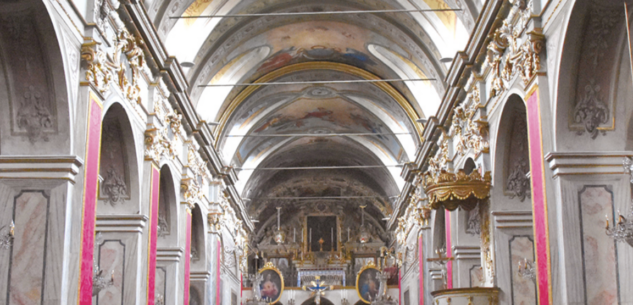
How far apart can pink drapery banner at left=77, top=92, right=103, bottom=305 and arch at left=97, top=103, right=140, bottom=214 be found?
101 inches

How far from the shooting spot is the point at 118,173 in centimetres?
1318

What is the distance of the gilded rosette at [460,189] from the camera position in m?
13.3

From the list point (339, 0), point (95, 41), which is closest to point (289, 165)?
point (339, 0)

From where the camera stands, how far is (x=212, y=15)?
17.4 meters

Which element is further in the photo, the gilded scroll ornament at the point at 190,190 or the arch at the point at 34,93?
the gilded scroll ornament at the point at 190,190

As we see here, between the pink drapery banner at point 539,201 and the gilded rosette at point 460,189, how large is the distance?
2829mm

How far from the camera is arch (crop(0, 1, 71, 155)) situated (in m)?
9.39

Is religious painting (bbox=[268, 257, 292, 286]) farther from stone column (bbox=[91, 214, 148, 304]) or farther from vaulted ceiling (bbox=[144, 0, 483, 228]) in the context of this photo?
stone column (bbox=[91, 214, 148, 304])

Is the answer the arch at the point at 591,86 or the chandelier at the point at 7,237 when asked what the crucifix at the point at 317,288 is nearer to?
the arch at the point at 591,86

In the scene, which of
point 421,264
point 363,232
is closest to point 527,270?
point 421,264

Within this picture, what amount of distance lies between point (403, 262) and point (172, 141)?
1429cm

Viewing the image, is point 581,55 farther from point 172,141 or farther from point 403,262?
point 403,262

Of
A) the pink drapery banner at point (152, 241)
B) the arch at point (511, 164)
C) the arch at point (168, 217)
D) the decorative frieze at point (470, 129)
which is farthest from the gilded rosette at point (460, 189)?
the arch at point (168, 217)

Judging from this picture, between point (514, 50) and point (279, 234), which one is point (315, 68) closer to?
point (514, 50)
